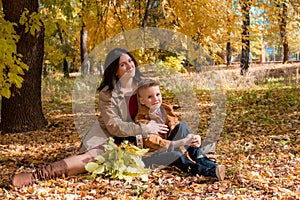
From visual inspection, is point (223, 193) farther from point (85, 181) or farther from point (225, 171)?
point (85, 181)

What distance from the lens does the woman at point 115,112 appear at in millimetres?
3762

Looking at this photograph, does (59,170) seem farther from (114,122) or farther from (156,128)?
(156,128)

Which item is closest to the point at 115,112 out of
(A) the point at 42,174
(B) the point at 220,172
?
(A) the point at 42,174

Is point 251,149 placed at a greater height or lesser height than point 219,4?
lesser

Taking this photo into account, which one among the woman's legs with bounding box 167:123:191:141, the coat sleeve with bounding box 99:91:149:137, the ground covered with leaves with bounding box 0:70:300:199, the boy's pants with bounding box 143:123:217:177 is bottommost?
the ground covered with leaves with bounding box 0:70:300:199

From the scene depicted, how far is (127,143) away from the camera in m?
3.82

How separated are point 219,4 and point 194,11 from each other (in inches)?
17.4

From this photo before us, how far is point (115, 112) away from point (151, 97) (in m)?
0.36

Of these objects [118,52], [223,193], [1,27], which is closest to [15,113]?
[1,27]

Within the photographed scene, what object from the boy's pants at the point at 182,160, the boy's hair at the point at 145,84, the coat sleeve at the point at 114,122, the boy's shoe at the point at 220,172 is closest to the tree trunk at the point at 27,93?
the coat sleeve at the point at 114,122

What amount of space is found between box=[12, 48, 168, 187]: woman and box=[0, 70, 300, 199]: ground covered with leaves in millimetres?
104

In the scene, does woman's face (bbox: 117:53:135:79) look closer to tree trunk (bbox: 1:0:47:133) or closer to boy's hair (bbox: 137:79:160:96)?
boy's hair (bbox: 137:79:160:96)

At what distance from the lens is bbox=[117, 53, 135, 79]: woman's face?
3949mm

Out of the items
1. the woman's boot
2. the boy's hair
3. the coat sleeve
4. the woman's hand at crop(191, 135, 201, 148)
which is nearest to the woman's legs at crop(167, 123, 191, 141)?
the woman's hand at crop(191, 135, 201, 148)
